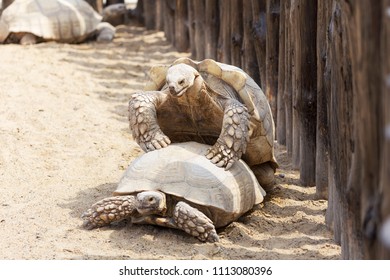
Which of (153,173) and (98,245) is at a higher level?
(153,173)

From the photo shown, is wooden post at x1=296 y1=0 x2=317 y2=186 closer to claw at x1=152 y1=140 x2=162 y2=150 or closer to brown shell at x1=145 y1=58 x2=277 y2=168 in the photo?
brown shell at x1=145 y1=58 x2=277 y2=168

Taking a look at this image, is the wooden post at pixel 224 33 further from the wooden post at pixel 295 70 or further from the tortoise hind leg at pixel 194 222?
the tortoise hind leg at pixel 194 222

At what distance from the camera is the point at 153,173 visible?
197 inches

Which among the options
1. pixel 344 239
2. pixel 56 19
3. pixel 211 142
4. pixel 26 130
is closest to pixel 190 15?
pixel 56 19

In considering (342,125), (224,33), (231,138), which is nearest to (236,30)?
(224,33)

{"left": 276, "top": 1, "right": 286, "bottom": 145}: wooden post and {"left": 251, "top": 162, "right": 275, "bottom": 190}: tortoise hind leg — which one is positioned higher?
{"left": 276, "top": 1, "right": 286, "bottom": 145}: wooden post

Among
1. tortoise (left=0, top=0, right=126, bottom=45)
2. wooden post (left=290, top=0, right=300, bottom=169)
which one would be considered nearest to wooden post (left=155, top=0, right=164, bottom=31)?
tortoise (left=0, top=0, right=126, bottom=45)

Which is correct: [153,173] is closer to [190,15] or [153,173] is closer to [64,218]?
[64,218]

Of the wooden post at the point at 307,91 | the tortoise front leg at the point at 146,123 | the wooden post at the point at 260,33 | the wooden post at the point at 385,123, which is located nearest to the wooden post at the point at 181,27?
the wooden post at the point at 260,33

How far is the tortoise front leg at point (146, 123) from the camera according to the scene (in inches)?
206

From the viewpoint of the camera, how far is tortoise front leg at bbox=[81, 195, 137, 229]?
4934 mm

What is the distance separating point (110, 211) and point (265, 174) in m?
1.20

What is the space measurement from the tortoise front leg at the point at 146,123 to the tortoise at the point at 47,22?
18.0 ft
